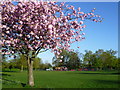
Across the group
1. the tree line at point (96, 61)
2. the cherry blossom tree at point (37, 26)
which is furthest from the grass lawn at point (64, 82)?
the tree line at point (96, 61)

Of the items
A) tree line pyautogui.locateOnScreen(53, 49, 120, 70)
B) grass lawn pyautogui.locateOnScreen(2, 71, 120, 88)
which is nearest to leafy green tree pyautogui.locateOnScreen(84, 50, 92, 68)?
tree line pyautogui.locateOnScreen(53, 49, 120, 70)

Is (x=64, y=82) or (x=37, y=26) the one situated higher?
(x=37, y=26)

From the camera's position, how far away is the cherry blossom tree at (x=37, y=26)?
12250 millimetres

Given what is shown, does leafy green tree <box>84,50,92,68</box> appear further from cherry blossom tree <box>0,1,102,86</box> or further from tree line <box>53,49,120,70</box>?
cherry blossom tree <box>0,1,102,86</box>

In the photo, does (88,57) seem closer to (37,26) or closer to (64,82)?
(64,82)

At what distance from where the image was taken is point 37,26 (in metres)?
12.1

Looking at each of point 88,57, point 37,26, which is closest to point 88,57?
point 88,57

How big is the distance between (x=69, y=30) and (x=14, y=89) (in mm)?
5913

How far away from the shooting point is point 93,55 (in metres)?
113

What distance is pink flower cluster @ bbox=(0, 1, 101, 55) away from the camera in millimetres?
12238

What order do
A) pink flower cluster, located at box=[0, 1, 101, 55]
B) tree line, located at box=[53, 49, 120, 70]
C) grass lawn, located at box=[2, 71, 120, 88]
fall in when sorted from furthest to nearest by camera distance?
tree line, located at box=[53, 49, 120, 70] → grass lawn, located at box=[2, 71, 120, 88] → pink flower cluster, located at box=[0, 1, 101, 55]

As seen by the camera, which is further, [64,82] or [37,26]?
[64,82]

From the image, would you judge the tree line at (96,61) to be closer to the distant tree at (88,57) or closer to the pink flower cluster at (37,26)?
the distant tree at (88,57)

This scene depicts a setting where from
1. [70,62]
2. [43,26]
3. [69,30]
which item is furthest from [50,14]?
[70,62]
